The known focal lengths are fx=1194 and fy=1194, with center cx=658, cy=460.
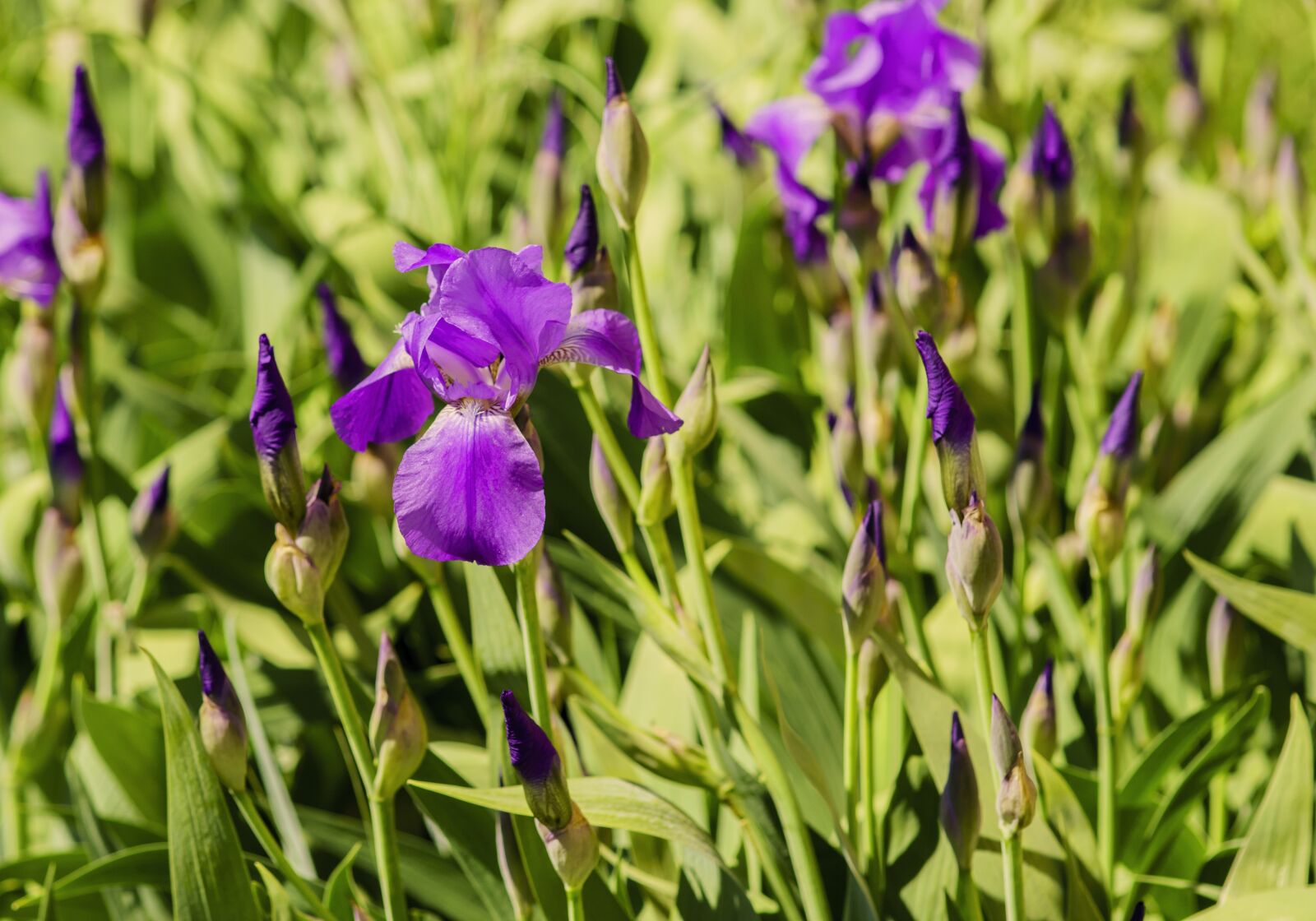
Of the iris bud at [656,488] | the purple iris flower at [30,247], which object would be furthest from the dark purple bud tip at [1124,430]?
the purple iris flower at [30,247]

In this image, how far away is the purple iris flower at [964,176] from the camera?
874 millimetres

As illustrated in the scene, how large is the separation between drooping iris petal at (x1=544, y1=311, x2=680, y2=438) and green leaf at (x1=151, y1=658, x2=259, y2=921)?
327 mm

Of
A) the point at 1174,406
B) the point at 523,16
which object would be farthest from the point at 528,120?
the point at 1174,406

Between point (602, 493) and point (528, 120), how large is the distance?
1.54 metres

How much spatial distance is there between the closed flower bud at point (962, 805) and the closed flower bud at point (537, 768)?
0.68 feet

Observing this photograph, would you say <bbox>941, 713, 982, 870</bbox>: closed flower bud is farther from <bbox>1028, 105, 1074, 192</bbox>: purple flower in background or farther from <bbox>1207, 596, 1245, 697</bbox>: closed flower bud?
<bbox>1028, 105, 1074, 192</bbox>: purple flower in background

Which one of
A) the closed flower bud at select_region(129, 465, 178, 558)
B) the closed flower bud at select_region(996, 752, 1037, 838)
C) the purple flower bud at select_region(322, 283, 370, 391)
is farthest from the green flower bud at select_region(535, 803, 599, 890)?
the closed flower bud at select_region(129, 465, 178, 558)

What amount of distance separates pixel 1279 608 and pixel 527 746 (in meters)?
0.53

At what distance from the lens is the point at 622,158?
700 millimetres

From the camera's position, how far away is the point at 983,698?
61 cm

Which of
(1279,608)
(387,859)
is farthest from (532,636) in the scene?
(1279,608)

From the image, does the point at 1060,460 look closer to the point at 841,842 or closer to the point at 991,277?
the point at 991,277

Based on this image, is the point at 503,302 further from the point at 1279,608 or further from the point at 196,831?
the point at 1279,608

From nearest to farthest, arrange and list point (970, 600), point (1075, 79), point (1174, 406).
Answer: point (970, 600) < point (1174, 406) < point (1075, 79)
